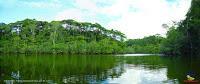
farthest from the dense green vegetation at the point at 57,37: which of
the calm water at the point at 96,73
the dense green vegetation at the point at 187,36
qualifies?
the calm water at the point at 96,73

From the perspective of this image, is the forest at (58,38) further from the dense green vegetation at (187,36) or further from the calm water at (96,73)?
the calm water at (96,73)

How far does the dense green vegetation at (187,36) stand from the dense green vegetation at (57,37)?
49.3 m

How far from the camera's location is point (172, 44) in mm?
99188

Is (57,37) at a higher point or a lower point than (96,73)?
higher

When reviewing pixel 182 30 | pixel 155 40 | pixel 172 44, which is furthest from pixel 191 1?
pixel 155 40

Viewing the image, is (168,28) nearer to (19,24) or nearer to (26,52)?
(26,52)

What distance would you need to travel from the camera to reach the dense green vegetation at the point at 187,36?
249 ft

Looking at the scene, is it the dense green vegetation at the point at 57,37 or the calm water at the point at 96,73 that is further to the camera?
the dense green vegetation at the point at 57,37

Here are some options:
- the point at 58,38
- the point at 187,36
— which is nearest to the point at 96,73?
the point at 187,36

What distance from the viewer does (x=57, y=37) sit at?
16188 centimetres

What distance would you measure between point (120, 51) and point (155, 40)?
133 ft

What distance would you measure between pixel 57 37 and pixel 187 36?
84.2 meters

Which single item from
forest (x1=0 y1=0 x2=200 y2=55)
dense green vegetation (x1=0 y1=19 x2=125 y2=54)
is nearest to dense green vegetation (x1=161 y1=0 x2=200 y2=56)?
forest (x1=0 y1=0 x2=200 y2=55)

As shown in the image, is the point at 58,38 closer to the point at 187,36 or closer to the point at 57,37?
the point at 57,37
